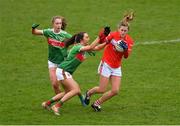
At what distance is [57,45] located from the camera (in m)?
17.0

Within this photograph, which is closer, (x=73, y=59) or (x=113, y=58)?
(x=73, y=59)

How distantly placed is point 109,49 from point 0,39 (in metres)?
8.57

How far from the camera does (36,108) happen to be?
1672 cm

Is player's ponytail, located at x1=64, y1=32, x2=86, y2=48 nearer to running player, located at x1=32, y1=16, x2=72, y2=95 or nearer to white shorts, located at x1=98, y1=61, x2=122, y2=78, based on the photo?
running player, located at x1=32, y1=16, x2=72, y2=95

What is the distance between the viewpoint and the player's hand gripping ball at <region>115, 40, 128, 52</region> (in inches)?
629

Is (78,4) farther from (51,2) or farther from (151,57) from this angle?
(151,57)

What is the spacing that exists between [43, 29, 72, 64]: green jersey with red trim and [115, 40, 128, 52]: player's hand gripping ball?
137cm

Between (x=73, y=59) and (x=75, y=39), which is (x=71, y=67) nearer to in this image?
(x=73, y=59)

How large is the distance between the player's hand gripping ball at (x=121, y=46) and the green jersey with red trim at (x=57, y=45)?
137 cm

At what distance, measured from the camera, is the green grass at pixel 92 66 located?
1612 centimetres

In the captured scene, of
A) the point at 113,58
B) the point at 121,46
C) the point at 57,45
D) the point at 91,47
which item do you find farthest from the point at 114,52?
the point at 57,45

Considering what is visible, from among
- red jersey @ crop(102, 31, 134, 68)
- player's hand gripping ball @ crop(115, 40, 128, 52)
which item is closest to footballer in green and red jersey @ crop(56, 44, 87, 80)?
red jersey @ crop(102, 31, 134, 68)

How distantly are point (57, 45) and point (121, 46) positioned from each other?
1.74 m

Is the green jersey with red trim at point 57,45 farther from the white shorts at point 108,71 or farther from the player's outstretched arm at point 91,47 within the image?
the white shorts at point 108,71
